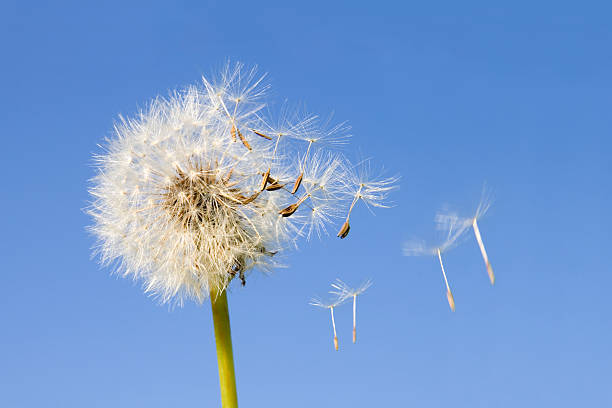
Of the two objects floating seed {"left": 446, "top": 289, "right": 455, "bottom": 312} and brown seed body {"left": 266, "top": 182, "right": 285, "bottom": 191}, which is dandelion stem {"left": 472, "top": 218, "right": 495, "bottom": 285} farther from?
brown seed body {"left": 266, "top": 182, "right": 285, "bottom": 191}

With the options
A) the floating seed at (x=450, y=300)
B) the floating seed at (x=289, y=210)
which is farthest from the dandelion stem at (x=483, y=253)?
the floating seed at (x=289, y=210)

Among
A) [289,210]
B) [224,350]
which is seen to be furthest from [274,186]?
[224,350]

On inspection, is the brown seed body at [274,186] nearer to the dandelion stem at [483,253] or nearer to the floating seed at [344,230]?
the floating seed at [344,230]

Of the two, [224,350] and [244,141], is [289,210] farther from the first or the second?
[224,350]

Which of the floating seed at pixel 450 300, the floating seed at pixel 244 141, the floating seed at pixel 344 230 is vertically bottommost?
the floating seed at pixel 450 300

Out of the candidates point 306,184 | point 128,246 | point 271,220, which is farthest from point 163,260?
point 306,184

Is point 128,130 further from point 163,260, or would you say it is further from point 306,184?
point 306,184

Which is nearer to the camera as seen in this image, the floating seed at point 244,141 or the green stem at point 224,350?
the green stem at point 224,350

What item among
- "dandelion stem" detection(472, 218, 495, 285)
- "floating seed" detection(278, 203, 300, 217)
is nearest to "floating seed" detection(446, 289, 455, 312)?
"dandelion stem" detection(472, 218, 495, 285)
